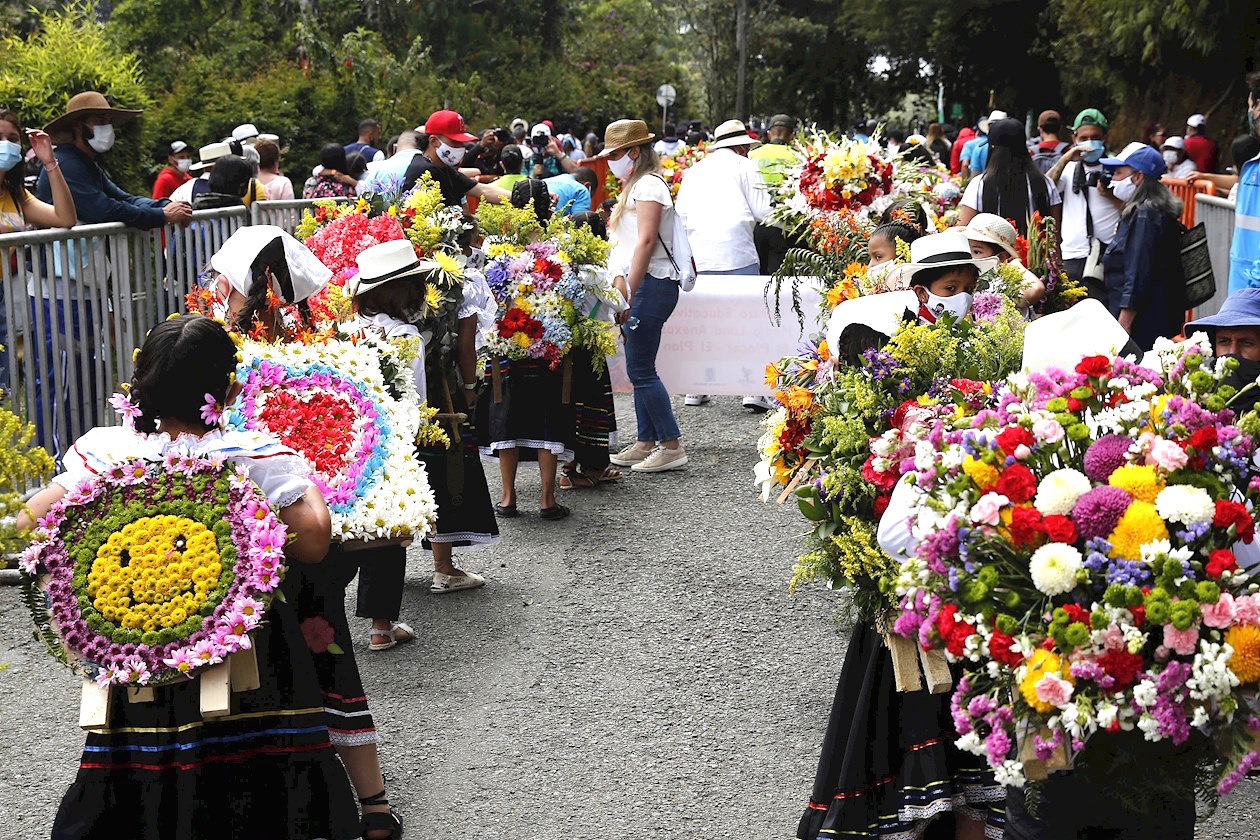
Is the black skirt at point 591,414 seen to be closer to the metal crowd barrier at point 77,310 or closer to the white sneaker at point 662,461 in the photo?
the white sneaker at point 662,461

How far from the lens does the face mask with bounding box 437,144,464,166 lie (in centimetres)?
967

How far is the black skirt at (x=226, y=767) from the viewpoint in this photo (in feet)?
12.2

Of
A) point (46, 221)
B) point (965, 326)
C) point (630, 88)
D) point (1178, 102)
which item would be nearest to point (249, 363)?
point (965, 326)

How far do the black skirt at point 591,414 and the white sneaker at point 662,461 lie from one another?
0.44m

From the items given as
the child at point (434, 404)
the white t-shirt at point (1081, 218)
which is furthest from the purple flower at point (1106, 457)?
the white t-shirt at point (1081, 218)

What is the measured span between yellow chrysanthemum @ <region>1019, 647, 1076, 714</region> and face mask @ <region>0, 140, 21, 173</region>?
21.6ft

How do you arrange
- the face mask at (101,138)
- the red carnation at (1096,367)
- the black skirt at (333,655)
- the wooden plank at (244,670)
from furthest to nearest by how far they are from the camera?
the face mask at (101,138) < the black skirt at (333,655) < the wooden plank at (244,670) < the red carnation at (1096,367)

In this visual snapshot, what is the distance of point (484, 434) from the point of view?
8.70 m

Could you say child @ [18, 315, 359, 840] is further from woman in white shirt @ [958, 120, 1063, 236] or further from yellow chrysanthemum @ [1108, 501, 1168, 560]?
woman in white shirt @ [958, 120, 1063, 236]

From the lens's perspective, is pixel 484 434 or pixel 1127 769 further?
pixel 484 434

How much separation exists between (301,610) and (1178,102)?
2784 centimetres

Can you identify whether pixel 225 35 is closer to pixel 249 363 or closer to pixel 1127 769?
pixel 249 363

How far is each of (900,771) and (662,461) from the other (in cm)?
549

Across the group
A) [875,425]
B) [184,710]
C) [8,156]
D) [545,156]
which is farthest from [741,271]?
[545,156]
